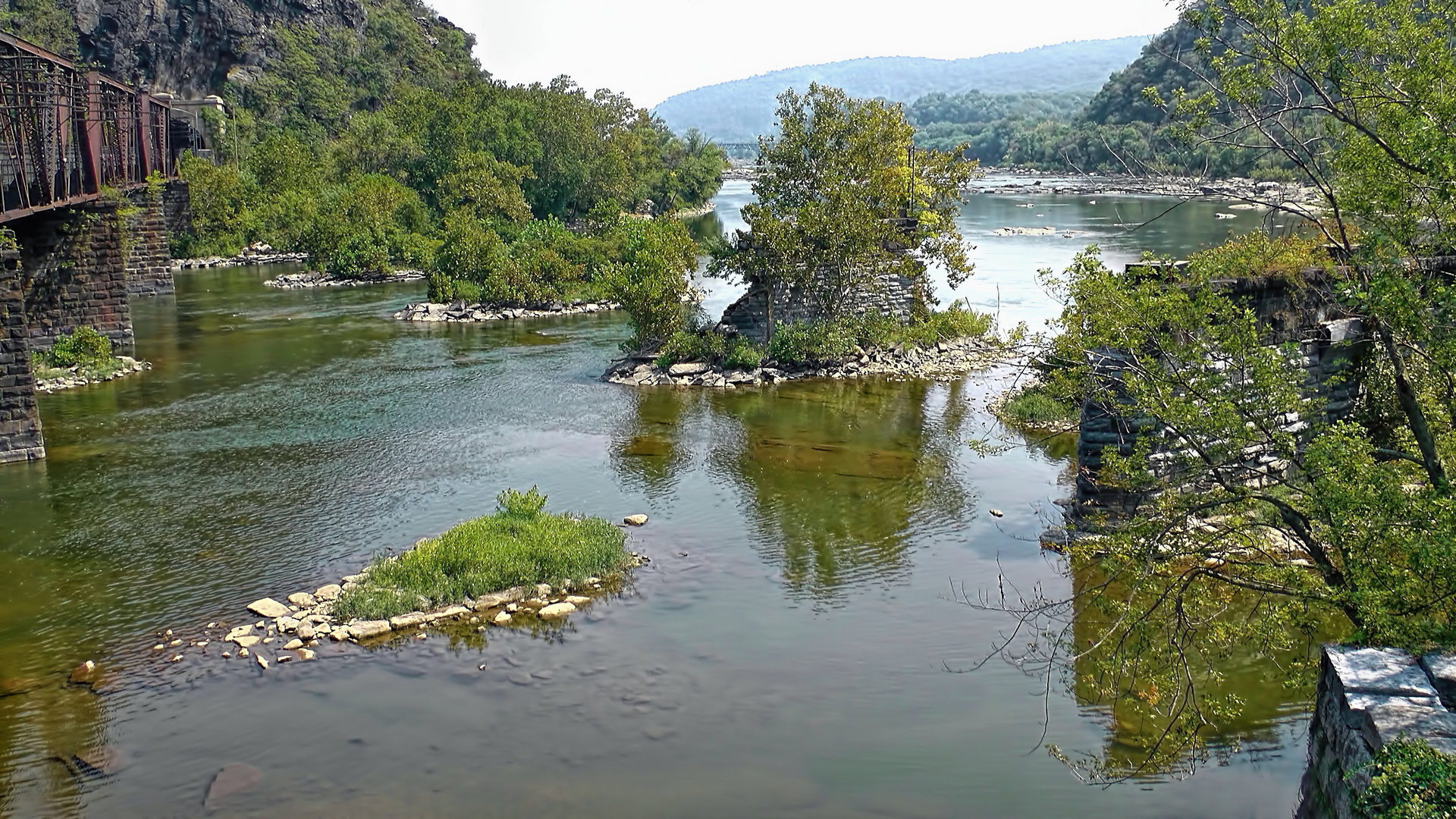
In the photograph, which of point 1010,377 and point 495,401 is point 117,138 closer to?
point 495,401

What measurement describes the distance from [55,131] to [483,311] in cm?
1617

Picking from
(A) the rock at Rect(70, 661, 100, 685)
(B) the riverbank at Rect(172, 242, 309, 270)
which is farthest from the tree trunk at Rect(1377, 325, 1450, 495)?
(B) the riverbank at Rect(172, 242, 309, 270)

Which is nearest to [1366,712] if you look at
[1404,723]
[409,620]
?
[1404,723]

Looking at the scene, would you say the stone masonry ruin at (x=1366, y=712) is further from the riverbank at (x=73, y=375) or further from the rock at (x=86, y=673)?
the riverbank at (x=73, y=375)

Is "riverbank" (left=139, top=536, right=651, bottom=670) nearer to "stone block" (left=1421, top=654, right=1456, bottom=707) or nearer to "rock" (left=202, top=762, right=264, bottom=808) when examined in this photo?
"rock" (left=202, top=762, right=264, bottom=808)

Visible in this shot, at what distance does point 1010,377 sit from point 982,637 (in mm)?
16364

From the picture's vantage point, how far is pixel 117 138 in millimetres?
38438

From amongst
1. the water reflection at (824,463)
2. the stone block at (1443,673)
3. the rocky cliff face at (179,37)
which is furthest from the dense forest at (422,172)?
the stone block at (1443,673)

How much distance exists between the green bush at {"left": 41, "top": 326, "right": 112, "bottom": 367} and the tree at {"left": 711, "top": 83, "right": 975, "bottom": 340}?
17.1 m

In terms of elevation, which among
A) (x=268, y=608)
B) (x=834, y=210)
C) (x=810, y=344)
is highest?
(x=834, y=210)

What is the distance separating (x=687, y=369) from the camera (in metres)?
30.0

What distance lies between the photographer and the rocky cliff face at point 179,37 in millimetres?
84125

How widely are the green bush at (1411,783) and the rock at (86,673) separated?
43.2ft

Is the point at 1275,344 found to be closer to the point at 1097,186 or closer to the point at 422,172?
the point at 1097,186
